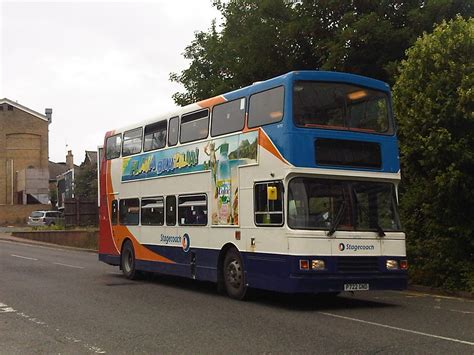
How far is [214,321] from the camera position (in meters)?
9.34

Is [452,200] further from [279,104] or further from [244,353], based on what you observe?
[244,353]

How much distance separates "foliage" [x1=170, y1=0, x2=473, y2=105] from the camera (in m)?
19.8

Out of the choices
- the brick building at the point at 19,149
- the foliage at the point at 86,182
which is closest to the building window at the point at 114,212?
the foliage at the point at 86,182

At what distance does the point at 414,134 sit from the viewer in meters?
13.8

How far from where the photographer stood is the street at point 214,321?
24.8 ft

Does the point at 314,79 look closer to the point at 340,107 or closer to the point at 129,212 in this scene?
the point at 340,107

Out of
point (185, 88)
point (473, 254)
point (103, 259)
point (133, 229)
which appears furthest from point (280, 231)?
point (185, 88)

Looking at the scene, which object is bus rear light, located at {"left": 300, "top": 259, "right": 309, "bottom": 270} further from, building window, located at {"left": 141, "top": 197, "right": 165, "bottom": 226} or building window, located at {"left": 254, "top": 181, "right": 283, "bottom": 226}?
building window, located at {"left": 141, "top": 197, "right": 165, "bottom": 226}

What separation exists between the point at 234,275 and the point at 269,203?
185 cm

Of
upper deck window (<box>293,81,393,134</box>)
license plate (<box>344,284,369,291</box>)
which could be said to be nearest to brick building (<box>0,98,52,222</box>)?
upper deck window (<box>293,81,393,134</box>)

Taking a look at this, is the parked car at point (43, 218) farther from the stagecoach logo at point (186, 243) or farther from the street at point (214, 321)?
the stagecoach logo at point (186, 243)

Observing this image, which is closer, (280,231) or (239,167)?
(280,231)

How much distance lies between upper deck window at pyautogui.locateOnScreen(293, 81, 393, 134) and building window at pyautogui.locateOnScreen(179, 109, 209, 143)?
293 cm

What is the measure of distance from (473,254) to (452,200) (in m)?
1.48
